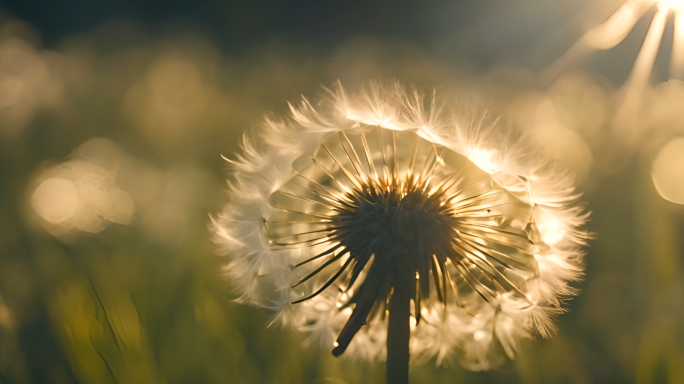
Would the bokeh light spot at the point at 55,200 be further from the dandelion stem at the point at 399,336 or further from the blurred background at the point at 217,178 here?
the dandelion stem at the point at 399,336

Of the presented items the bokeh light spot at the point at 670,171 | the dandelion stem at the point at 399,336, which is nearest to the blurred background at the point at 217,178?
the bokeh light spot at the point at 670,171

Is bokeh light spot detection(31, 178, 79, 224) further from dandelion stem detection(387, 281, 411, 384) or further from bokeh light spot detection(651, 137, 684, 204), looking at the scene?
bokeh light spot detection(651, 137, 684, 204)

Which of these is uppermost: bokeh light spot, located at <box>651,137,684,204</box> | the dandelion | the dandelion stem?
the dandelion

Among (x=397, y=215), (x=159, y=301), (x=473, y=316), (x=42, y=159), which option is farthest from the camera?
(x=42, y=159)

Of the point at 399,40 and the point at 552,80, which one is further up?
the point at 399,40

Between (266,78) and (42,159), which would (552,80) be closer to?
(266,78)

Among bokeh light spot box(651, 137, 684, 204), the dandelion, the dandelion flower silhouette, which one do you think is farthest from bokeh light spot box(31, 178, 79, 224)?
bokeh light spot box(651, 137, 684, 204)

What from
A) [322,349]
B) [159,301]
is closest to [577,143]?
[322,349]
